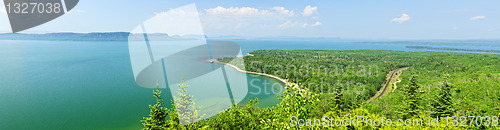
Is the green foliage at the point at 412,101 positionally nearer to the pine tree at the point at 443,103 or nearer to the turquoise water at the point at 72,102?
the pine tree at the point at 443,103

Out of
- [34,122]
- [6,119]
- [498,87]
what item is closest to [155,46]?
[34,122]

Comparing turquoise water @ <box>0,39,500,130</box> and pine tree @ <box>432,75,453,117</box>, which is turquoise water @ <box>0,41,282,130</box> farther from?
pine tree @ <box>432,75,453,117</box>

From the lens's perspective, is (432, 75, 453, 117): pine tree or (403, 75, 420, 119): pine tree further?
(403, 75, 420, 119): pine tree

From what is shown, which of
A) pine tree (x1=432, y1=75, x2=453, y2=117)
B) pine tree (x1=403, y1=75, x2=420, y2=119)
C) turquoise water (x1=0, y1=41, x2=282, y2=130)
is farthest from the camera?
turquoise water (x1=0, y1=41, x2=282, y2=130)

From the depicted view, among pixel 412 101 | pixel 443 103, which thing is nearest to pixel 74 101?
pixel 412 101

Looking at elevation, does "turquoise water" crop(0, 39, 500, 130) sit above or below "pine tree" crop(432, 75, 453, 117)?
below

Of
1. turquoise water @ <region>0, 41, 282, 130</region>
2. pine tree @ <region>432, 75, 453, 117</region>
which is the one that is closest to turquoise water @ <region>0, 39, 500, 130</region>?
turquoise water @ <region>0, 41, 282, 130</region>

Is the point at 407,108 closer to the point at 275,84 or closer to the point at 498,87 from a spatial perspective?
the point at 498,87

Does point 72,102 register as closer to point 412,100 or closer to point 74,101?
point 74,101

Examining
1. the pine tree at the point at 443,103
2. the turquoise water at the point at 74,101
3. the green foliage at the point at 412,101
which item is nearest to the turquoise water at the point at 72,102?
the turquoise water at the point at 74,101

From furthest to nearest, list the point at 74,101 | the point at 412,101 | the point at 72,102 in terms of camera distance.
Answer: the point at 74,101, the point at 72,102, the point at 412,101

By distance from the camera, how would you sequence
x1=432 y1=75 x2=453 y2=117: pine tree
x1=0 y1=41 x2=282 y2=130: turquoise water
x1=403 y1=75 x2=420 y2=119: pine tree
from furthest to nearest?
x1=0 y1=41 x2=282 y2=130: turquoise water, x1=403 y1=75 x2=420 y2=119: pine tree, x1=432 y1=75 x2=453 y2=117: pine tree
